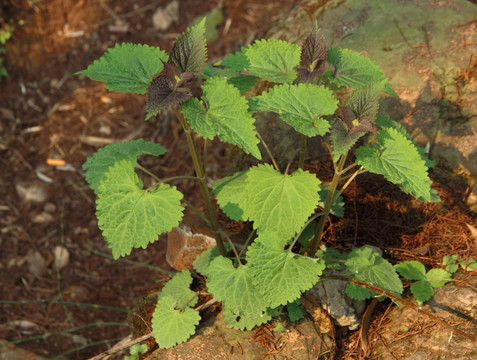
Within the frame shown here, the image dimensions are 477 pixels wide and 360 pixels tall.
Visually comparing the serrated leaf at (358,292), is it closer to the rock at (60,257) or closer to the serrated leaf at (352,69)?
the serrated leaf at (352,69)

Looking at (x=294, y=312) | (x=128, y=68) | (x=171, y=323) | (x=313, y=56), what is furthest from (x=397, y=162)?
(x=171, y=323)

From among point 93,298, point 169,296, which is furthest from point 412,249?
point 93,298

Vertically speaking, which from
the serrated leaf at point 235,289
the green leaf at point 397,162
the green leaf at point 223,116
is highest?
the green leaf at point 223,116

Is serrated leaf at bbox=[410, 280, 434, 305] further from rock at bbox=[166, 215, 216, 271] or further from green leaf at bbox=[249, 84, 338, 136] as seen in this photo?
rock at bbox=[166, 215, 216, 271]

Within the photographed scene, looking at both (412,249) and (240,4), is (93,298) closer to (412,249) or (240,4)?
(412,249)

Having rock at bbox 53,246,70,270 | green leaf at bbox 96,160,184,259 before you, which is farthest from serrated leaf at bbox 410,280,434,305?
rock at bbox 53,246,70,270

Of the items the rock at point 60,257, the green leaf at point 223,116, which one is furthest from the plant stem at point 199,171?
the rock at point 60,257
